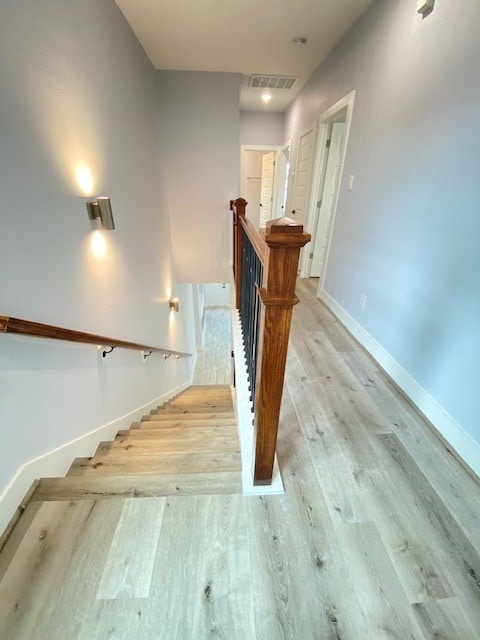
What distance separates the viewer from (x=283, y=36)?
2447 mm

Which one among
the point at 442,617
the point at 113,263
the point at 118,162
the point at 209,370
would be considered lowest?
the point at 209,370

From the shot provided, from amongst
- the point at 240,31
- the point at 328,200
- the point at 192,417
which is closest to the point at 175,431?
the point at 192,417

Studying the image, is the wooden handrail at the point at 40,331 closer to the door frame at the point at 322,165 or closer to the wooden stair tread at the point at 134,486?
the wooden stair tread at the point at 134,486

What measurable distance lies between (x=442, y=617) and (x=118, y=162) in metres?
2.93

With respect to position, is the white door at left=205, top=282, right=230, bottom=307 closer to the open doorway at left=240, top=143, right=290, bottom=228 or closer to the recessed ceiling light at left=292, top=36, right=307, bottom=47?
the open doorway at left=240, top=143, right=290, bottom=228

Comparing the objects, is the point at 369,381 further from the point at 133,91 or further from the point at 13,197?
the point at 133,91

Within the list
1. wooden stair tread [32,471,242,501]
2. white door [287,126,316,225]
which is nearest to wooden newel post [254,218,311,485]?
wooden stair tread [32,471,242,501]

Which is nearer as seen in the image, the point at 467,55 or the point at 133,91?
the point at 467,55

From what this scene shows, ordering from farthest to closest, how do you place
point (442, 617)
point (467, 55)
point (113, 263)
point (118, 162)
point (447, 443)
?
point (118, 162) < point (113, 263) < point (447, 443) < point (467, 55) < point (442, 617)

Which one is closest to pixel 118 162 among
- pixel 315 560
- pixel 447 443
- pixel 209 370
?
pixel 315 560

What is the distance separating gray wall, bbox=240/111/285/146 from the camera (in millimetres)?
5192

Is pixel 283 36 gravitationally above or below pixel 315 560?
above

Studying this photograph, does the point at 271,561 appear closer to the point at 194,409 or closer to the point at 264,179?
the point at 194,409

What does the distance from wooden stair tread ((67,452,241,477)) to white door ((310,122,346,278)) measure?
2.46 metres
